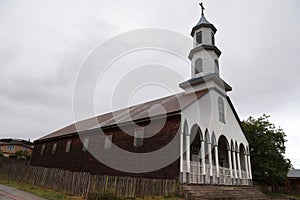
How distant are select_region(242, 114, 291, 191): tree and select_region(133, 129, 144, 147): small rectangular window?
52.3ft

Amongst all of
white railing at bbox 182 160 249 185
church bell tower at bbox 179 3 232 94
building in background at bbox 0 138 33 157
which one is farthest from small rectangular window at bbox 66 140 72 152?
building in background at bbox 0 138 33 157

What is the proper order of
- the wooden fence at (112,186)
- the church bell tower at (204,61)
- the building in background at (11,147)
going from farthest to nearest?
the building in background at (11,147)
the church bell tower at (204,61)
the wooden fence at (112,186)

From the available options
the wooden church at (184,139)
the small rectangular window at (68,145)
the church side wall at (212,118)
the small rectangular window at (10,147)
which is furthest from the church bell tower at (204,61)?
the small rectangular window at (10,147)

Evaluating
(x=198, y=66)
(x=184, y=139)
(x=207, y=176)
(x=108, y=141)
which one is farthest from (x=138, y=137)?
(x=198, y=66)

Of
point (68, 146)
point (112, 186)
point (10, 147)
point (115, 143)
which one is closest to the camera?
point (112, 186)

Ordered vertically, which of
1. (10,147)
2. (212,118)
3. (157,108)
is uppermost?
(10,147)

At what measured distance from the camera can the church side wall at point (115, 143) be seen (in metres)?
14.5

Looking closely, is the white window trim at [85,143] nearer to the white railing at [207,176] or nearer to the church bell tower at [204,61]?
the church bell tower at [204,61]

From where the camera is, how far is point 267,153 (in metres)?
26.8

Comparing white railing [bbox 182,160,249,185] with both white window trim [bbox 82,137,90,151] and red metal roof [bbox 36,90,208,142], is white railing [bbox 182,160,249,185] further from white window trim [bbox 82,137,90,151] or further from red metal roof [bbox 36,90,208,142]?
white window trim [bbox 82,137,90,151]

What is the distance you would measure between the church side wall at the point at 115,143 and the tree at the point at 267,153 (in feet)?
52.8

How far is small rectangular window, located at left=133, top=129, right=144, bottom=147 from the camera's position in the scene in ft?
54.4

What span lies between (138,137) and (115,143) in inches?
107

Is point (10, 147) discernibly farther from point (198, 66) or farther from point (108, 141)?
point (198, 66)
